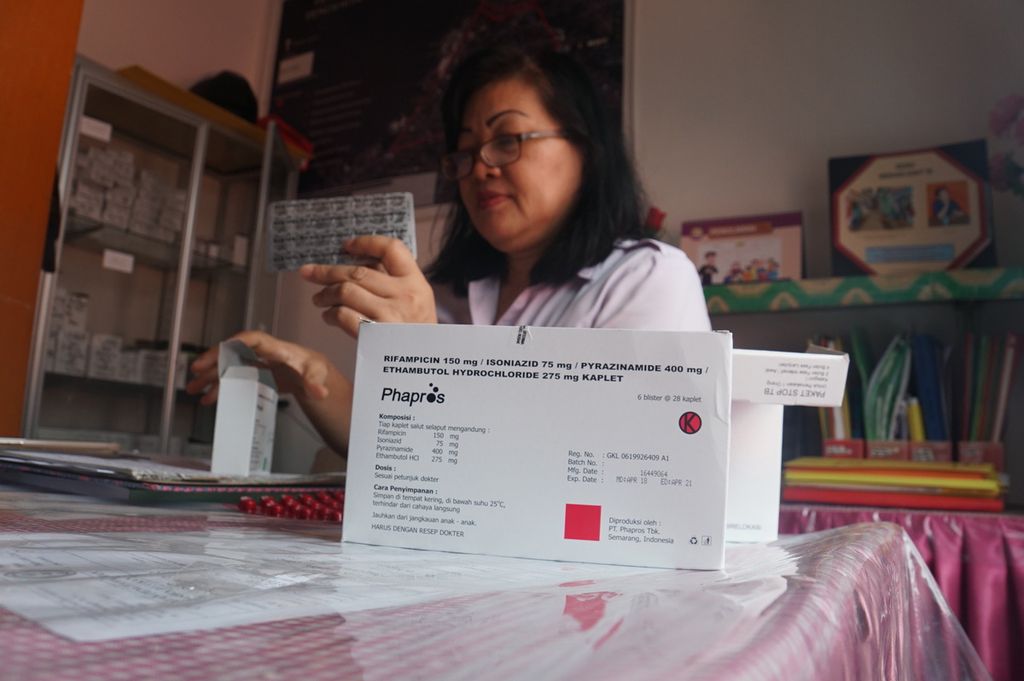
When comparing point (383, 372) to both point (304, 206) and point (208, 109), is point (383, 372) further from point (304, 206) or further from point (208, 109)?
point (208, 109)

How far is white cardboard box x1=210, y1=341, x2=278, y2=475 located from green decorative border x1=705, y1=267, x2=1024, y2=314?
4.11ft

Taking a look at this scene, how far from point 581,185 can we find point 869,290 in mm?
767

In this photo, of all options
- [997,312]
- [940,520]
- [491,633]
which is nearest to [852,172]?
[997,312]

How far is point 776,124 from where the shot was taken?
1987mm

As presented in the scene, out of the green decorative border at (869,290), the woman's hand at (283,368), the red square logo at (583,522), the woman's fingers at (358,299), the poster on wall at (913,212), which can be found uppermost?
the poster on wall at (913,212)

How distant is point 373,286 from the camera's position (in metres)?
0.76

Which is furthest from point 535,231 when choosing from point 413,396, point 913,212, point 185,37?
point 185,37

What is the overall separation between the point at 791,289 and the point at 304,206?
1225 mm

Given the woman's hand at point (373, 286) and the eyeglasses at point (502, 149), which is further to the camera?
the eyeglasses at point (502, 149)

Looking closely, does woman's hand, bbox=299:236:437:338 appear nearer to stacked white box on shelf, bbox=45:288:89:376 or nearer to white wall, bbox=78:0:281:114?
stacked white box on shelf, bbox=45:288:89:376

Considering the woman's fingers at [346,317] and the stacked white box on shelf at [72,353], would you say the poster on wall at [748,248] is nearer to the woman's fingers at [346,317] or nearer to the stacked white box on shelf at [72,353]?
the woman's fingers at [346,317]

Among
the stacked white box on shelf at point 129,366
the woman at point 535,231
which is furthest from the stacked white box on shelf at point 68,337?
the woman at point 535,231

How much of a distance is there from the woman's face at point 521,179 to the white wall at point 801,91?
0.92 metres

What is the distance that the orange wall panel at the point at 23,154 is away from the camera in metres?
1.43
